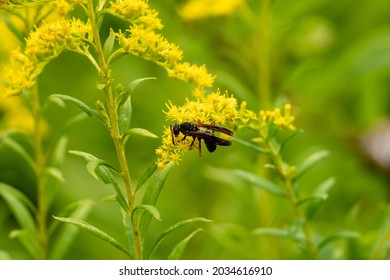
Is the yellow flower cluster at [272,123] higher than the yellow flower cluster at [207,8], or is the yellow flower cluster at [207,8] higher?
the yellow flower cluster at [207,8]

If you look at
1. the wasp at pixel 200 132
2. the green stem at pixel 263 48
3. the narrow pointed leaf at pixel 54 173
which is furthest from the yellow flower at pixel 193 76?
the green stem at pixel 263 48

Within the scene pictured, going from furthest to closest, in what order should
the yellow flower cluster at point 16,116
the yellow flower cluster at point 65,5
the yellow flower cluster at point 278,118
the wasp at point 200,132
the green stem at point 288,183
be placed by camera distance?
the yellow flower cluster at point 16,116 < the green stem at point 288,183 < the yellow flower cluster at point 278,118 < the wasp at point 200,132 < the yellow flower cluster at point 65,5

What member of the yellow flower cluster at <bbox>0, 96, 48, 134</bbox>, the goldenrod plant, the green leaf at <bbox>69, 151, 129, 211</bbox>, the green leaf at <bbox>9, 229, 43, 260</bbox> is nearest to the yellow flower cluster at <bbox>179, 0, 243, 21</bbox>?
the yellow flower cluster at <bbox>0, 96, 48, 134</bbox>

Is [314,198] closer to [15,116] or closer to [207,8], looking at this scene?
[207,8]

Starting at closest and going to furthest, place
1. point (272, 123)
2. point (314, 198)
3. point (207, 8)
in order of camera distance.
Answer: point (272, 123) → point (314, 198) → point (207, 8)

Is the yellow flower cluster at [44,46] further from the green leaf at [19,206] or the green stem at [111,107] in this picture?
the green leaf at [19,206]

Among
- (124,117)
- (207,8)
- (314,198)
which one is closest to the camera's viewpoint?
(124,117)

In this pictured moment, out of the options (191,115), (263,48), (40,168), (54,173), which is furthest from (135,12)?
(263,48)
